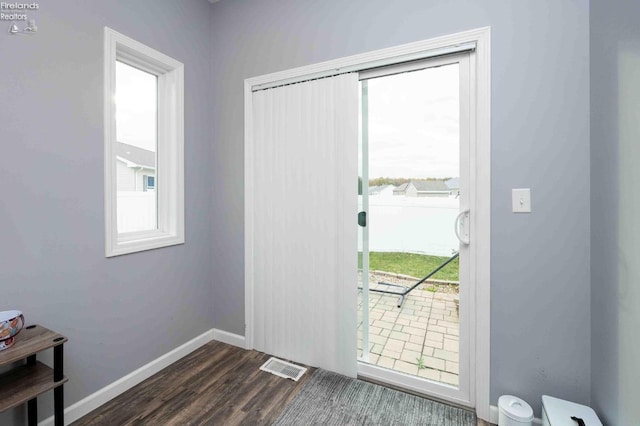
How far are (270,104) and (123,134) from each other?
1.02 m

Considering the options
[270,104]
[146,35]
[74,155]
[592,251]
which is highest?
[146,35]

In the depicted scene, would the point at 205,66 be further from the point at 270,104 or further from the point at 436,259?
the point at 436,259

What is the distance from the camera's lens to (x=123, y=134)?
1.99 meters

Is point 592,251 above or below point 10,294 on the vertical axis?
above

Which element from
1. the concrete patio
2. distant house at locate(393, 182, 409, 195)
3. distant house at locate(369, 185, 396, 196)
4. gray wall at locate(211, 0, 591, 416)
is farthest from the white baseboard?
gray wall at locate(211, 0, 591, 416)

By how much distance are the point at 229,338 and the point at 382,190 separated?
1740mm

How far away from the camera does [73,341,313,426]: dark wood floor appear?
1649 millimetres

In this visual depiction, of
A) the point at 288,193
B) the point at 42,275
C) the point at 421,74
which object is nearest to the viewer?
the point at 42,275

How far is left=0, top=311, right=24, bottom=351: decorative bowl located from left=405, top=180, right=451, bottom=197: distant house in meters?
2.18

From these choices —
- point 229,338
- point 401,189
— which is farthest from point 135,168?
point 401,189

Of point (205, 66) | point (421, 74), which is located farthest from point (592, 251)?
point (205, 66)

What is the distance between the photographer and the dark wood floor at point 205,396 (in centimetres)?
165

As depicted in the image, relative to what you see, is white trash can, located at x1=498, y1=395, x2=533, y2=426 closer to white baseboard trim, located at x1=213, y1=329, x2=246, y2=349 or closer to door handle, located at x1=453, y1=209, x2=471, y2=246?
door handle, located at x1=453, y1=209, x2=471, y2=246

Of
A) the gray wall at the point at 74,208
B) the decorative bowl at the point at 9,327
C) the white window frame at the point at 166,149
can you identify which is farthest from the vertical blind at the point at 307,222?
the decorative bowl at the point at 9,327
